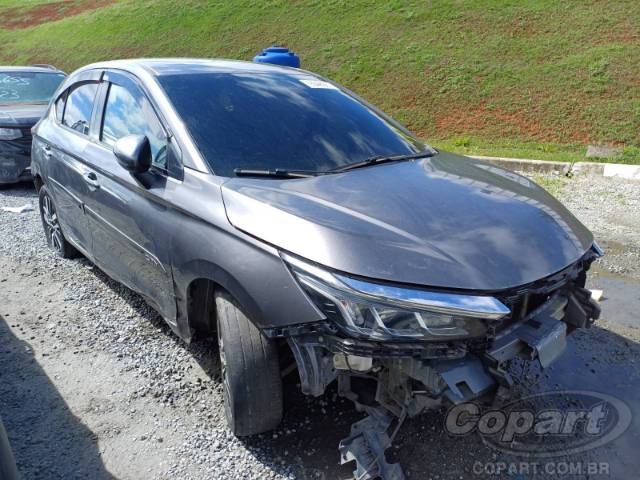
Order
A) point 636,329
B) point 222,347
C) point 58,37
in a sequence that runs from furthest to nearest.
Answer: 1. point 58,37
2. point 636,329
3. point 222,347

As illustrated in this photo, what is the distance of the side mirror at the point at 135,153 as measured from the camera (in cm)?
261

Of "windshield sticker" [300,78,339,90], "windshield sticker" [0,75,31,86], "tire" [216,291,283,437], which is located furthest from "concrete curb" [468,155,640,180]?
"windshield sticker" [0,75,31,86]

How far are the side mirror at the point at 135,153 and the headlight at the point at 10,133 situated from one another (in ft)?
17.0

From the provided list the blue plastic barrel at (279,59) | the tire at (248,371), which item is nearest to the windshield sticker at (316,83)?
the tire at (248,371)

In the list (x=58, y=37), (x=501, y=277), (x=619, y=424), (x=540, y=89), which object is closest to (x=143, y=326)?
(x=501, y=277)

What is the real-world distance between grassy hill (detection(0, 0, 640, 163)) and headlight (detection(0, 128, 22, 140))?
8.07m

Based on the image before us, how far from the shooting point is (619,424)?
263 centimetres

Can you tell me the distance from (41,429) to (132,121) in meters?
1.77

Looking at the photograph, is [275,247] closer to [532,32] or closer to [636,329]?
[636,329]

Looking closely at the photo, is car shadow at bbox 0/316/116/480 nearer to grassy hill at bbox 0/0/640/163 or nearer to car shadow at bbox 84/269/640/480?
car shadow at bbox 84/269/640/480

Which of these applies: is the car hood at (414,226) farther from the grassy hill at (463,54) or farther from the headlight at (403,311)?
the grassy hill at (463,54)

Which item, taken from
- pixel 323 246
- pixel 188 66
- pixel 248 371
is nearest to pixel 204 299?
pixel 248 371

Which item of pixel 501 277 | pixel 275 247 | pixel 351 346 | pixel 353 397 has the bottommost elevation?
pixel 353 397

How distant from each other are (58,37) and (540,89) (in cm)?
2787
